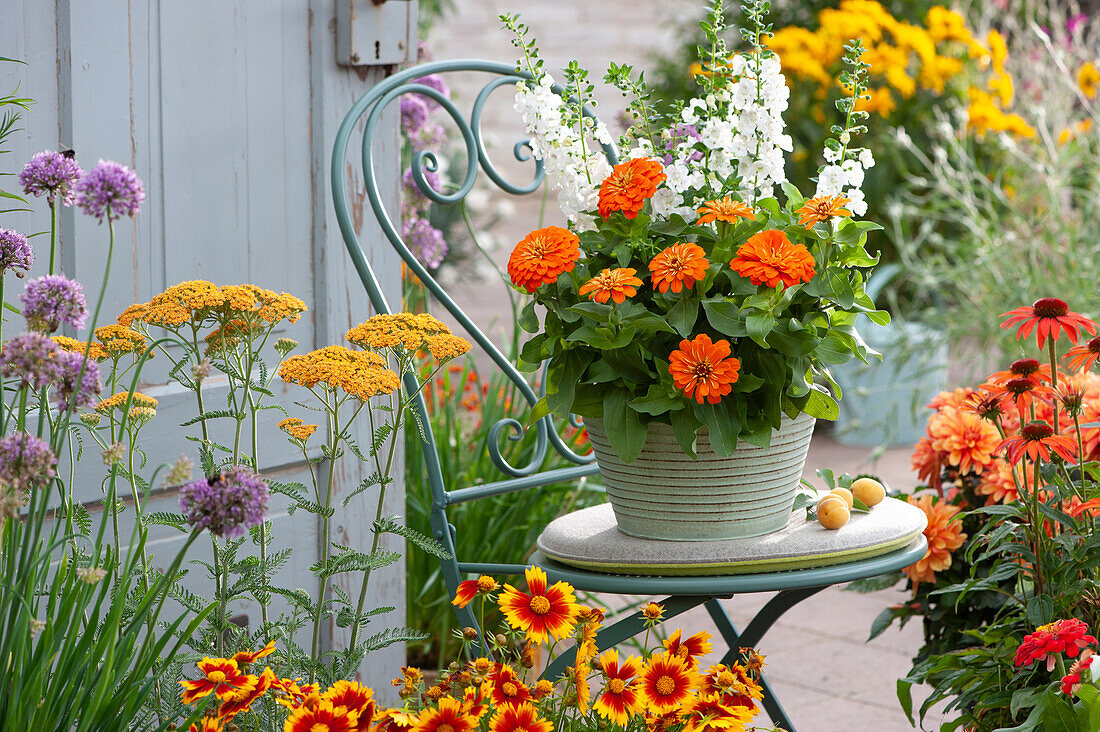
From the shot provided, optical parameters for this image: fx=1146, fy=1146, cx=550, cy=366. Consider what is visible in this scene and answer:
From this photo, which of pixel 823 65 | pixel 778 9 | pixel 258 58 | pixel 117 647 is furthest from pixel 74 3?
pixel 778 9

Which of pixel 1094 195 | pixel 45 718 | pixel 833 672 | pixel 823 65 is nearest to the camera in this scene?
pixel 45 718

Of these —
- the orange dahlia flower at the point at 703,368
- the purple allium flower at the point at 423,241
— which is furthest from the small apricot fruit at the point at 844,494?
the purple allium flower at the point at 423,241

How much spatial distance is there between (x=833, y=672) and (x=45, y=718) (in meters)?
1.91

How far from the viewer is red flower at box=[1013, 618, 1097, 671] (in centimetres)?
122

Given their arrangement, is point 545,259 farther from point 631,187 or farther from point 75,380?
point 75,380

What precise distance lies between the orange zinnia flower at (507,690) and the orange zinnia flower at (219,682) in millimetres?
233

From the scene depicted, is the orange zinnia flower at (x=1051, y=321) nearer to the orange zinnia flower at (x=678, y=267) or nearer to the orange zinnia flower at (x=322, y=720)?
the orange zinnia flower at (x=678, y=267)

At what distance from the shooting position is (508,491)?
65.5 inches

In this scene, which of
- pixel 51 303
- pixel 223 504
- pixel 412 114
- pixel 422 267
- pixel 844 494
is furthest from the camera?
pixel 412 114

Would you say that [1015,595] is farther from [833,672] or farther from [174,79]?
[174,79]

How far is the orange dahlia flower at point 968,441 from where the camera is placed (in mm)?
1743

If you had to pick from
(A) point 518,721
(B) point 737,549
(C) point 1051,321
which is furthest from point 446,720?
(C) point 1051,321

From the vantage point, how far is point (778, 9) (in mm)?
5441

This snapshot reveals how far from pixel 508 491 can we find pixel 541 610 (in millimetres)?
499
